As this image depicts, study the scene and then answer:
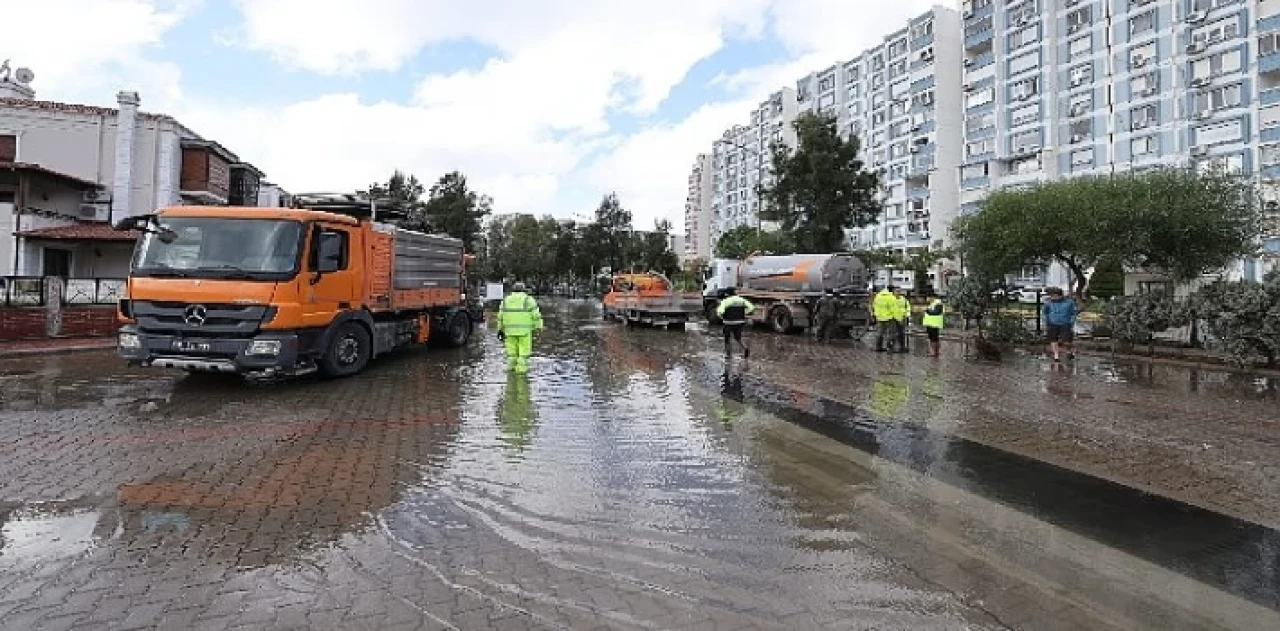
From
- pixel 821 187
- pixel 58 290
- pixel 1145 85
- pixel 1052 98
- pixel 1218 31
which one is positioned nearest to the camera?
pixel 58 290

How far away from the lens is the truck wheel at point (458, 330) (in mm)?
17188

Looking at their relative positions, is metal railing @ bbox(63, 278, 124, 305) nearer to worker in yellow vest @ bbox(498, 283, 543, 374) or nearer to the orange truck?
the orange truck

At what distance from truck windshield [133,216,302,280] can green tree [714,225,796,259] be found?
21.7 meters

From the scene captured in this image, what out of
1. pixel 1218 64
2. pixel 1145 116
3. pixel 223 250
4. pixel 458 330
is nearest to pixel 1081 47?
pixel 1145 116

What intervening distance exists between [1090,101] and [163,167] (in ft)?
187

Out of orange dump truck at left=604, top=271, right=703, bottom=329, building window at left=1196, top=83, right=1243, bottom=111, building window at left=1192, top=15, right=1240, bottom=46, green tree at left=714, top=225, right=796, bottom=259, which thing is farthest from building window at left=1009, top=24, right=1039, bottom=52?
orange dump truck at left=604, top=271, right=703, bottom=329

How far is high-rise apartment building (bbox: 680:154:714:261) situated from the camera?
137m

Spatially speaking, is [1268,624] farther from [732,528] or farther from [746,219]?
[746,219]

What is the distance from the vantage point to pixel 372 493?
533 centimetres

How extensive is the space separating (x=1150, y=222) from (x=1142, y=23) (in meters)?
42.2

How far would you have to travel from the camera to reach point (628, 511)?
500cm

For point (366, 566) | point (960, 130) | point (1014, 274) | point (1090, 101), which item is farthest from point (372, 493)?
point (960, 130)

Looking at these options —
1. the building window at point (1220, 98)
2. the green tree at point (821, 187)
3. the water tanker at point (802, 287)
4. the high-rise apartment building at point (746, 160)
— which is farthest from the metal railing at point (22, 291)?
the high-rise apartment building at point (746, 160)

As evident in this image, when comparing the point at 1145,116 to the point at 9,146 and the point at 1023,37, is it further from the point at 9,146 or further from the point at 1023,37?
the point at 9,146
